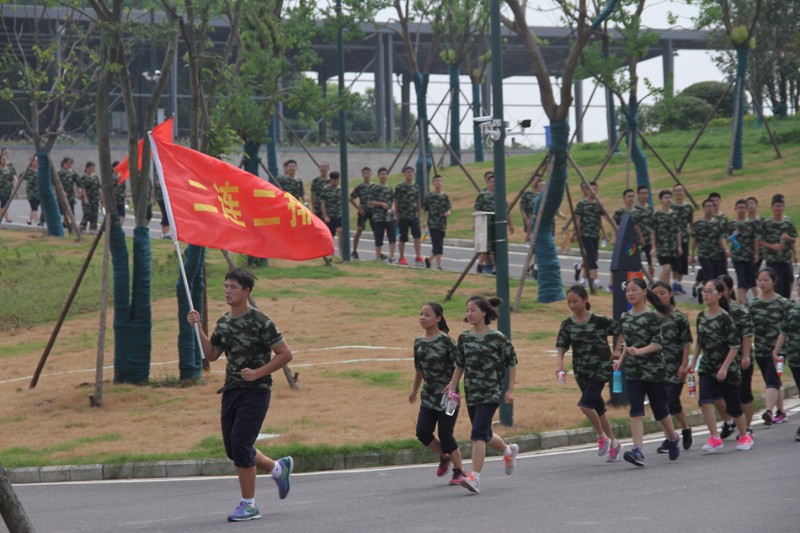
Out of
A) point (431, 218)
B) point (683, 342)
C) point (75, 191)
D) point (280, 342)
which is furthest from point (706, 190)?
point (280, 342)

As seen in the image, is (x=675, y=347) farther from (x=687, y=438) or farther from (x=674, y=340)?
(x=687, y=438)

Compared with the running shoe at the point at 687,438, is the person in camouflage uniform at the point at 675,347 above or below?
above

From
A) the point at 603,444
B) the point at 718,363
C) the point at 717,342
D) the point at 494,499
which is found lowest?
the point at 603,444

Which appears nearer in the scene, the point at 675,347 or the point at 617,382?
the point at 675,347

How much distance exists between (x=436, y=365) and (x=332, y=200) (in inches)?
655

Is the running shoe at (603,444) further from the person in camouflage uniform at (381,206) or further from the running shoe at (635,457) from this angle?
the person in camouflage uniform at (381,206)

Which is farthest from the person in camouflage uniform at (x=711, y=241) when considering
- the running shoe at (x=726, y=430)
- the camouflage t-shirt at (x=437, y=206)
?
the running shoe at (x=726, y=430)

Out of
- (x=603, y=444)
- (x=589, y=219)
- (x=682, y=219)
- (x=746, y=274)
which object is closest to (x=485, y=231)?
(x=603, y=444)

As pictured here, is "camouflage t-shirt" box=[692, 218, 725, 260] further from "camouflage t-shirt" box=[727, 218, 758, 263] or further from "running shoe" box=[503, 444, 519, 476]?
"running shoe" box=[503, 444, 519, 476]

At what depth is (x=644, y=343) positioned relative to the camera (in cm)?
1190

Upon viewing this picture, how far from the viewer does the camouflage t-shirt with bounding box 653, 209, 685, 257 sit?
22.4 metres

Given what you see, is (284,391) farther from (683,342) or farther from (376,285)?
(376,285)

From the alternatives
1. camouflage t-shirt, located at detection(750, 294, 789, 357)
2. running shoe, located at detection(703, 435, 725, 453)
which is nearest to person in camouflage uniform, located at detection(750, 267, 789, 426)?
camouflage t-shirt, located at detection(750, 294, 789, 357)

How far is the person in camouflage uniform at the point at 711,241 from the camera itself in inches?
836
